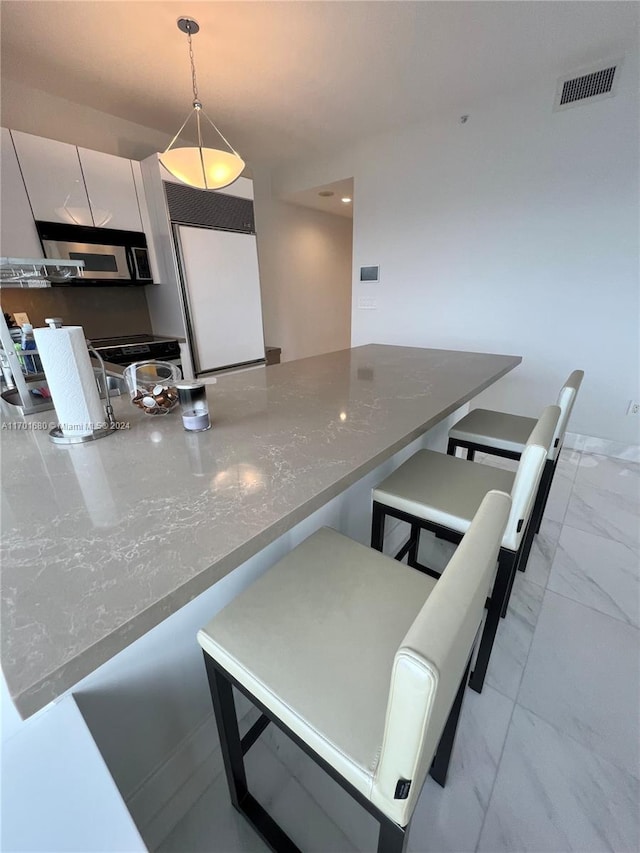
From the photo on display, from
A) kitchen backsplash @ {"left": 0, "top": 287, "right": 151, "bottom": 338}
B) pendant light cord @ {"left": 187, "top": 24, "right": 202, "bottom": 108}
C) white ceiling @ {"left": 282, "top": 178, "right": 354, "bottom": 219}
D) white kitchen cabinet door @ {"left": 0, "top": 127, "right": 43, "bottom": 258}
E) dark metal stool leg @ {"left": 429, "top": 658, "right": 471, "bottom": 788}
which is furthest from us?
white ceiling @ {"left": 282, "top": 178, "right": 354, "bottom": 219}

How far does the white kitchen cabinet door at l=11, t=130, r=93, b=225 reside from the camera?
8.04 ft

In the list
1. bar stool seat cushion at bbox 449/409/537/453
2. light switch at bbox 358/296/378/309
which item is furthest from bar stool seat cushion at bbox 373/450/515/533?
light switch at bbox 358/296/378/309

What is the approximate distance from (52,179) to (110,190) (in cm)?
40

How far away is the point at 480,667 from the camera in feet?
4.02

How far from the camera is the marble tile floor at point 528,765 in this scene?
0.92 meters

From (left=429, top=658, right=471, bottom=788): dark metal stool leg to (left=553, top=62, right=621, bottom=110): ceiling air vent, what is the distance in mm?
3664

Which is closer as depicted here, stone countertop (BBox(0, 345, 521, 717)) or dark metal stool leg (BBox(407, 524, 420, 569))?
stone countertop (BBox(0, 345, 521, 717))

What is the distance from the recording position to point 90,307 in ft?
10.5

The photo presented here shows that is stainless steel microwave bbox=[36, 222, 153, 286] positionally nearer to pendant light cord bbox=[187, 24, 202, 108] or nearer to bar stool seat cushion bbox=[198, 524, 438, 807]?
pendant light cord bbox=[187, 24, 202, 108]

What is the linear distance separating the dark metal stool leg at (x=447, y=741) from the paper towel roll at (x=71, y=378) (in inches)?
45.7

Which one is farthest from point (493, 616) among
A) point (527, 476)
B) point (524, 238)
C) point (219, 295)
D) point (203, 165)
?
point (219, 295)

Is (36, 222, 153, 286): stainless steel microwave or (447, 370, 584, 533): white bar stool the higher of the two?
(36, 222, 153, 286): stainless steel microwave

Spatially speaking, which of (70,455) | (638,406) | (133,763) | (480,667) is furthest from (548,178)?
(133,763)

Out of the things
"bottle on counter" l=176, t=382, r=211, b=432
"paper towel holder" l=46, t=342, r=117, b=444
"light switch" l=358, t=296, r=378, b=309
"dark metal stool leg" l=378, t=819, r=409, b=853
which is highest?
"light switch" l=358, t=296, r=378, b=309
